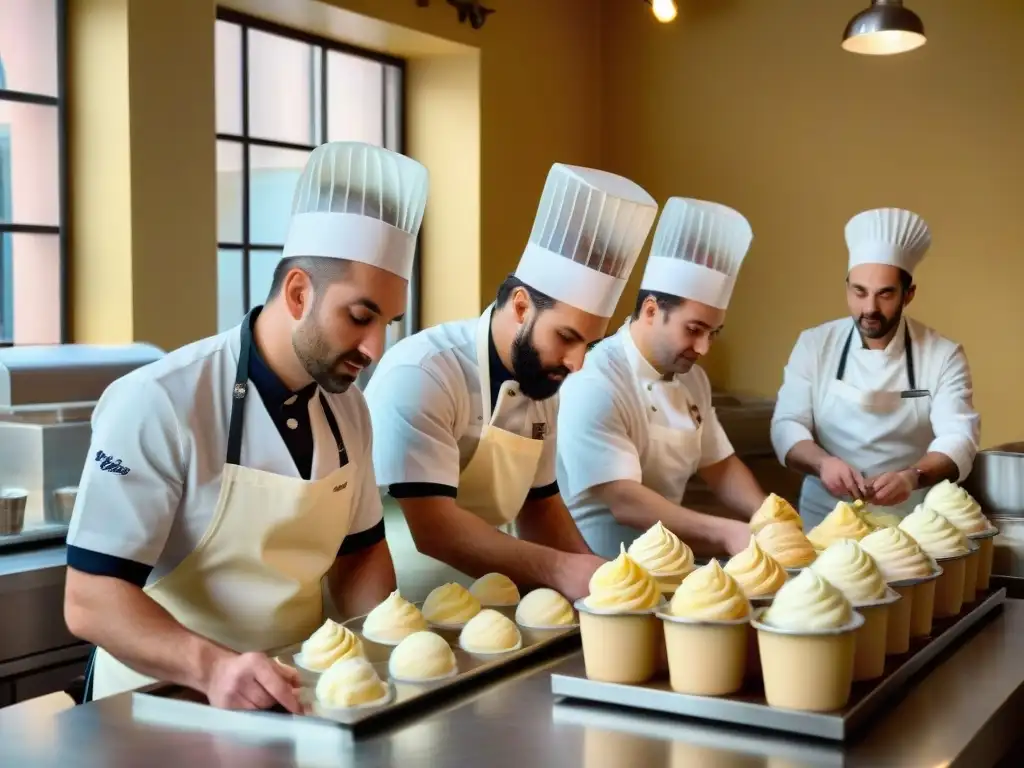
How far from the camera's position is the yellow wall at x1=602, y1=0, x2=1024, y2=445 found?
533cm

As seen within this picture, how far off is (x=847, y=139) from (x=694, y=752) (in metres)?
4.71

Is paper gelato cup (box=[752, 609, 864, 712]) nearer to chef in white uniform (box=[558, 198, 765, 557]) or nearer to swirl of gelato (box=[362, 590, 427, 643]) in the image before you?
swirl of gelato (box=[362, 590, 427, 643])

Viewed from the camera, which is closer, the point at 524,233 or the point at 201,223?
the point at 201,223

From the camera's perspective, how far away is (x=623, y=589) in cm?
166

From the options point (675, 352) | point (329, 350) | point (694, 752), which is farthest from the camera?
point (675, 352)

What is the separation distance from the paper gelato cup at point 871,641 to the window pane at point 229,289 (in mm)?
3448

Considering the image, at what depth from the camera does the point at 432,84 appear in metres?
5.52

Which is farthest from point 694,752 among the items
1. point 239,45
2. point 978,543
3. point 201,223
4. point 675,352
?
point 239,45

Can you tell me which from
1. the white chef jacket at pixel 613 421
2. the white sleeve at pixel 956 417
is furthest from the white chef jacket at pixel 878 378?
the white chef jacket at pixel 613 421

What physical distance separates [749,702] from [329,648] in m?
0.58

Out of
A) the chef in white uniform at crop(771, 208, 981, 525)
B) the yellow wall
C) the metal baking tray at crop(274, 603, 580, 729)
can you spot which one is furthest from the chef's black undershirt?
the yellow wall

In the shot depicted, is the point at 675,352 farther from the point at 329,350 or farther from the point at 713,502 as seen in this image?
the point at 713,502

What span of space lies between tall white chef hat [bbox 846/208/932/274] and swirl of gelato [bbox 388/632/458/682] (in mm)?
2719

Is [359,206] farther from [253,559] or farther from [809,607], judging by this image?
[809,607]
